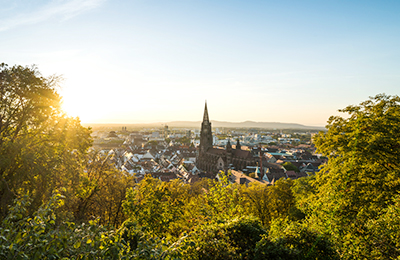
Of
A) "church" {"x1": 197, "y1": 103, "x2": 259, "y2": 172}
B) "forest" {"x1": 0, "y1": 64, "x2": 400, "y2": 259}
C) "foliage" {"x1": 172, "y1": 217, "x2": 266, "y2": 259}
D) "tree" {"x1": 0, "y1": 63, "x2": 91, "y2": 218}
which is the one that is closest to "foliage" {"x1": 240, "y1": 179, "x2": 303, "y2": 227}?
"forest" {"x1": 0, "y1": 64, "x2": 400, "y2": 259}

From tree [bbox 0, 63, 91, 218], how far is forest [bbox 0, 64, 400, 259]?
4 centimetres

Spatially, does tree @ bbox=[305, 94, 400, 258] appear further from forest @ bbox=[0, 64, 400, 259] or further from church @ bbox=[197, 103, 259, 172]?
church @ bbox=[197, 103, 259, 172]

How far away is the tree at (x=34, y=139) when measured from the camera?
9.52 meters

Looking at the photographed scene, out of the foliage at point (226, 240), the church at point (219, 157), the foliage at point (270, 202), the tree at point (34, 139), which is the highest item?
the tree at point (34, 139)

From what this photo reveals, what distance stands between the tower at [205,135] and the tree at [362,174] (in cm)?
7950

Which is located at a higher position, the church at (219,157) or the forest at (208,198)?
the forest at (208,198)

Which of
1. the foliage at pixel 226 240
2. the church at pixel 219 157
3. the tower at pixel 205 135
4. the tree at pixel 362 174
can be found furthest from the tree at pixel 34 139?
the tower at pixel 205 135

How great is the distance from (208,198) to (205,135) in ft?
269

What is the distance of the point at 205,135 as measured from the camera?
316 ft

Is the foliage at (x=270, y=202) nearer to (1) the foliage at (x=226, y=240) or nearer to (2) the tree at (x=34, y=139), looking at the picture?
(1) the foliage at (x=226, y=240)

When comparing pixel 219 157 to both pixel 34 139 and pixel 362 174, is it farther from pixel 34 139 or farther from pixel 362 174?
pixel 34 139

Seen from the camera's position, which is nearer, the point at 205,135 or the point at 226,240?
the point at 226,240

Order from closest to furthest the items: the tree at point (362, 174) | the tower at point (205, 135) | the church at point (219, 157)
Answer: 1. the tree at point (362, 174)
2. the church at point (219, 157)
3. the tower at point (205, 135)

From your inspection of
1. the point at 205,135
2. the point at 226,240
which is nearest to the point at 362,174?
the point at 226,240
